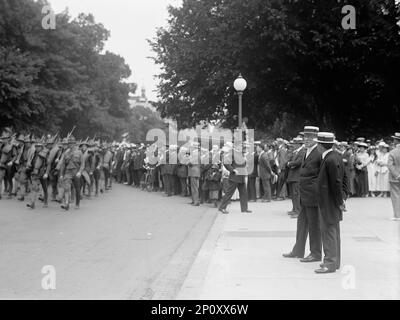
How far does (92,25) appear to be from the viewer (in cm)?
6397

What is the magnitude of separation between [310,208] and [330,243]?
963 mm

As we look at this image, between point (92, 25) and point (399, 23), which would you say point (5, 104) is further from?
point (92, 25)

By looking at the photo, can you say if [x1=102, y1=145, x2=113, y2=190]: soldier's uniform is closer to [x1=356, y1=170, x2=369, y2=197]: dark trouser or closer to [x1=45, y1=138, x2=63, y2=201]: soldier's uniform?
[x1=45, y1=138, x2=63, y2=201]: soldier's uniform

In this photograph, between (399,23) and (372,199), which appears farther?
(399,23)

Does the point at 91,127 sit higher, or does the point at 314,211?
the point at 91,127

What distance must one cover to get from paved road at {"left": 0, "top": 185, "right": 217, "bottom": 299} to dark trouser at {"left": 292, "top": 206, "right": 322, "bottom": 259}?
1727 mm

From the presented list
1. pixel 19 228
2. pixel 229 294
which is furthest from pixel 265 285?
pixel 19 228

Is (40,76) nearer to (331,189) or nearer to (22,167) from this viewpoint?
(22,167)

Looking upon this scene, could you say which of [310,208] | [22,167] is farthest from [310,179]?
[22,167]

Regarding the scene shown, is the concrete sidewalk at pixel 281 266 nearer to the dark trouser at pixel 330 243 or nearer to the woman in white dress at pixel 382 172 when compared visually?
the dark trouser at pixel 330 243

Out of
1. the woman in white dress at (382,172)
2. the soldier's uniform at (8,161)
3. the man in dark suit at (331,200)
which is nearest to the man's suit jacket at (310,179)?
the man in dark suit at (331,200)

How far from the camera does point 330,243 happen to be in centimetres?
906

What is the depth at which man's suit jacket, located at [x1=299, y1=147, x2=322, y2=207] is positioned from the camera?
32.3 ft
